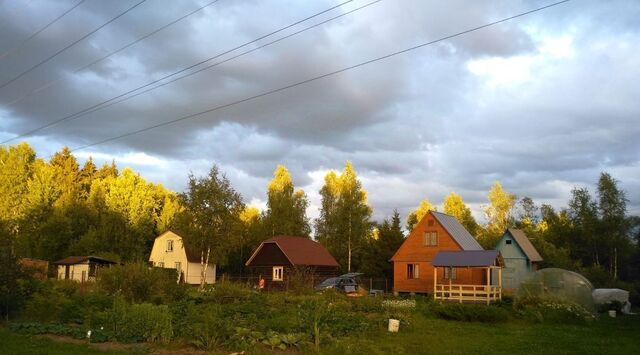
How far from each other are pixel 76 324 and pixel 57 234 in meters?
46.1

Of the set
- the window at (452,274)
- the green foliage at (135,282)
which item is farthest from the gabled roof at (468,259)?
the green foliage at (135,282)

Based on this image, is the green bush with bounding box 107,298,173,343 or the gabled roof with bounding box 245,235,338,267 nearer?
the green bush with bounding box 107,298,173,343

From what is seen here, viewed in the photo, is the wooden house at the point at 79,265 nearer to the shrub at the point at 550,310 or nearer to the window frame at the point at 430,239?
the window frame at the point at 430,239

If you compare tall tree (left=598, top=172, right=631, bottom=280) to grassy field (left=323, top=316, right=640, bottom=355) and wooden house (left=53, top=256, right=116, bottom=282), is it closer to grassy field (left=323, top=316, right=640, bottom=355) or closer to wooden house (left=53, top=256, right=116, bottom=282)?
grassy field (left=323, top=316, right=640, bottom=355)

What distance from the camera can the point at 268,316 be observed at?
688 inches

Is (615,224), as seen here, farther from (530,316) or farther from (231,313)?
(231,313)

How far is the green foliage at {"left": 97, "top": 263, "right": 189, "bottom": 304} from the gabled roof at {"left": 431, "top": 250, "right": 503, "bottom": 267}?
2167cm

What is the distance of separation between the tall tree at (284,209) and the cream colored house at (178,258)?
31.4 feet

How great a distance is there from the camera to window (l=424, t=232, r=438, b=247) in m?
45.8

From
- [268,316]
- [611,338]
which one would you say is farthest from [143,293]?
[611,338]

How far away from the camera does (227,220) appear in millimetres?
47250

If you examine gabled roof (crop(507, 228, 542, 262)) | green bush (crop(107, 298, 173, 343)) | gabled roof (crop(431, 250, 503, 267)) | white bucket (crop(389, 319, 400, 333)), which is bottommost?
white bucket (crop(389, 319, 400, 333))

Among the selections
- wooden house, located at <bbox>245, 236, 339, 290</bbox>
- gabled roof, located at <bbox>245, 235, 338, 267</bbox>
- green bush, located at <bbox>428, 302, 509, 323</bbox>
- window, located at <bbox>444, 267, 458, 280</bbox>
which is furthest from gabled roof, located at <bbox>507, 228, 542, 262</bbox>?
green bush, located at <bbox>428, 302, 509, 323</bbox>

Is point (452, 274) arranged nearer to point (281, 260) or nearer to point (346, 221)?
point (281, 260)
